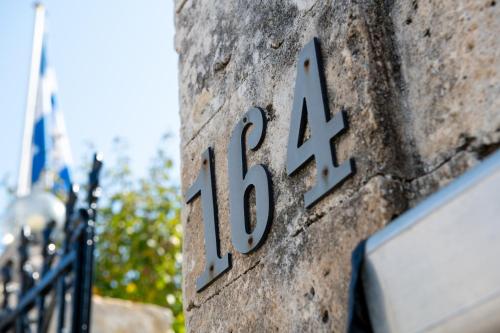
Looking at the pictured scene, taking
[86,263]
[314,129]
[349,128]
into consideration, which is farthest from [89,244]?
[349,128]

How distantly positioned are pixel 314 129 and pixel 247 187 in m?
0.31

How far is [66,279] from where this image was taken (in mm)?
3730

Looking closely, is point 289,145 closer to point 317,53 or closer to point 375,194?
point 317,53

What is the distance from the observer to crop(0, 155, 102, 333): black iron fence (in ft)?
11.5

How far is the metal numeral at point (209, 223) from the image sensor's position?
6.20 feet

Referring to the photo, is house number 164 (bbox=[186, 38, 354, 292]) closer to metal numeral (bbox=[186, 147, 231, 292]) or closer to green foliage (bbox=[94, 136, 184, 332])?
metal numeral (bbox=[186, 147, 231, 292])

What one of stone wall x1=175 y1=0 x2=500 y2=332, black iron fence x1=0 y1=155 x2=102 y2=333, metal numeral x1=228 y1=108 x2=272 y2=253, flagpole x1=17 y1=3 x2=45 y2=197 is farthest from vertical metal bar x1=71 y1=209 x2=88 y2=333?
flagpole x1=17 y1=3 x2=45 y2=197

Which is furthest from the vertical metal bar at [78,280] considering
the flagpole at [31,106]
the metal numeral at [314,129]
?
the flagpole at [31,106]

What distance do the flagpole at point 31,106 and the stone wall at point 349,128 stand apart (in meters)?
7.27

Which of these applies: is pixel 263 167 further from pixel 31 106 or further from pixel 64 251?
pixel 31 106

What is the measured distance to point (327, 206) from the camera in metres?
1.51

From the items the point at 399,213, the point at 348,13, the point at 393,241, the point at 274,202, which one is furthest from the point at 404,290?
the point at 348,13

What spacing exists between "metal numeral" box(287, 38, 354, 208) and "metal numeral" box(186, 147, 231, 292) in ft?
1.23

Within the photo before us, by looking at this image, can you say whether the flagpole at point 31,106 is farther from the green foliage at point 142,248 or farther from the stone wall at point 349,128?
the stone wall at point 349,128
